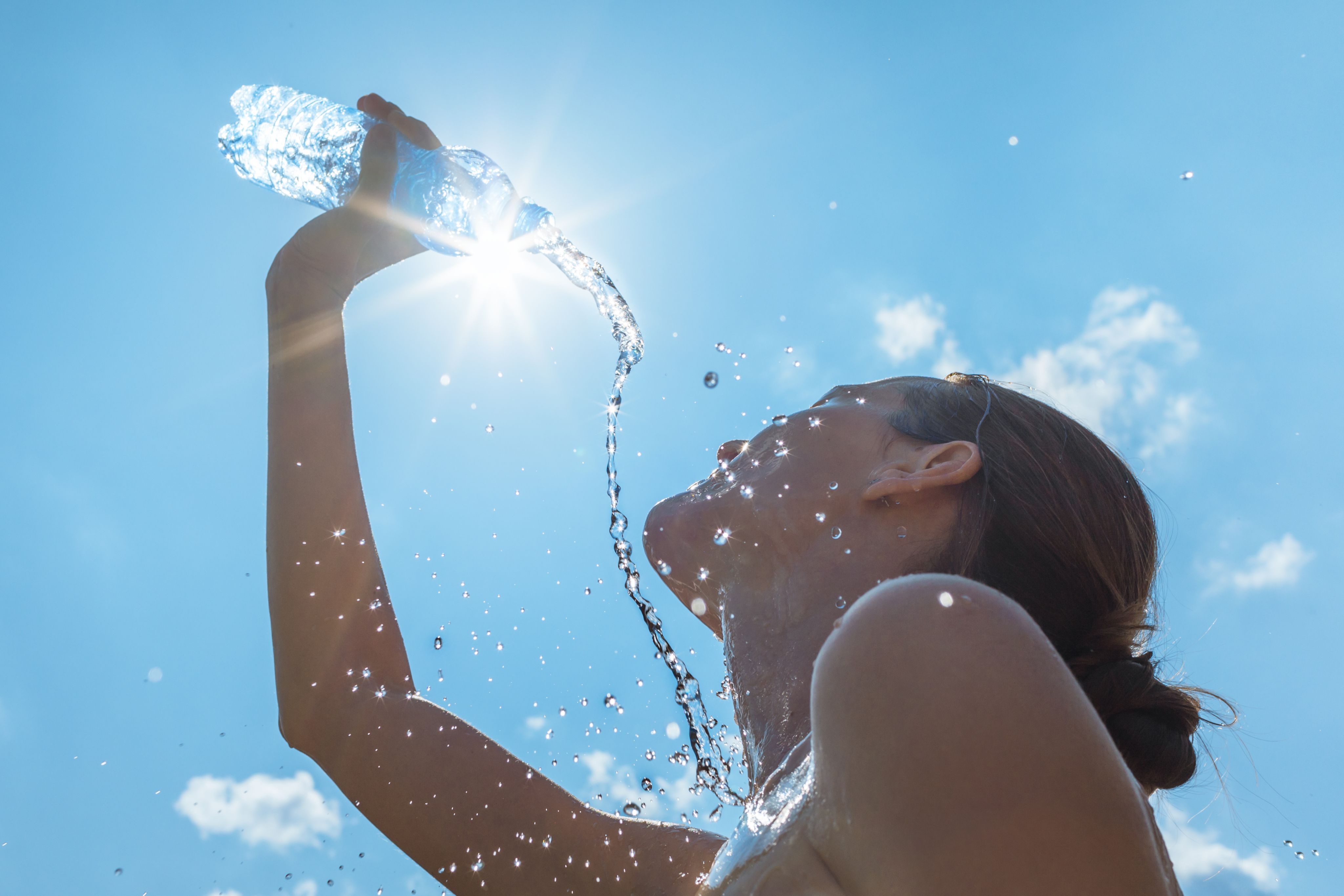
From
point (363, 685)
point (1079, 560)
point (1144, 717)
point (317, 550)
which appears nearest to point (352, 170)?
point (317, 550)

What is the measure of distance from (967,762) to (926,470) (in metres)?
1.26

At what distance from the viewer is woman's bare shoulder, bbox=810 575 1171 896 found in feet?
3.26

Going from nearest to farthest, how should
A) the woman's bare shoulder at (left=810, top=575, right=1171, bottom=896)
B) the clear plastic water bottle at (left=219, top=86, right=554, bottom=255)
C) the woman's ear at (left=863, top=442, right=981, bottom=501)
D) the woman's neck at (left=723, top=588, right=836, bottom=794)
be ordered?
the woman's bare shoulder at (left=810, top=575, right=1171, bottom=896), the woman's neck at (left=723, top=588, right=836, bottom=794), the woman's ear at (left=863, top=442, right=981, bottom=501), the clear plastic water bottle at (left=219, top=86, right=554, bottom=255)

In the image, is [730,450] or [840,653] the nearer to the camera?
A: [840,653]

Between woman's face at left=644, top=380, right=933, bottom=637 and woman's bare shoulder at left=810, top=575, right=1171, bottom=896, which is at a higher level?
woman's face at left=644, top=380, right=933, bottom=637

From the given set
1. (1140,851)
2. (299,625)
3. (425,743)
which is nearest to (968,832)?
(1140,851)

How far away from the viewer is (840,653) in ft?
3.98

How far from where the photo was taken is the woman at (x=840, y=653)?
1.04 metres

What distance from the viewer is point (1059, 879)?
97 centimetres

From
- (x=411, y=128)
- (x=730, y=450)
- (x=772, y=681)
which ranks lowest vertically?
(x=772, y=681)

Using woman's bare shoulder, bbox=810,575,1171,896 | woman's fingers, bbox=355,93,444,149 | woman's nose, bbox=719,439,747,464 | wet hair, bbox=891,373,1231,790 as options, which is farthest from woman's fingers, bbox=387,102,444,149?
woman's bare shoulder, bbox=810,575,1171,896

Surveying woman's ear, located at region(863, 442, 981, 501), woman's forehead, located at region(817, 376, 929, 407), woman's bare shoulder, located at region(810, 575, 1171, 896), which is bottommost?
woman's bare shoulder, located at region(810, 575, 1171, 896)

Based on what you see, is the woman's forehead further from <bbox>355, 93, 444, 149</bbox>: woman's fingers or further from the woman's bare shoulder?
<bbox>355, 93, 444, 149</bbox>: woman's fingers

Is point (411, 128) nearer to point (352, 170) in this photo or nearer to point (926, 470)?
point (352, 170)
